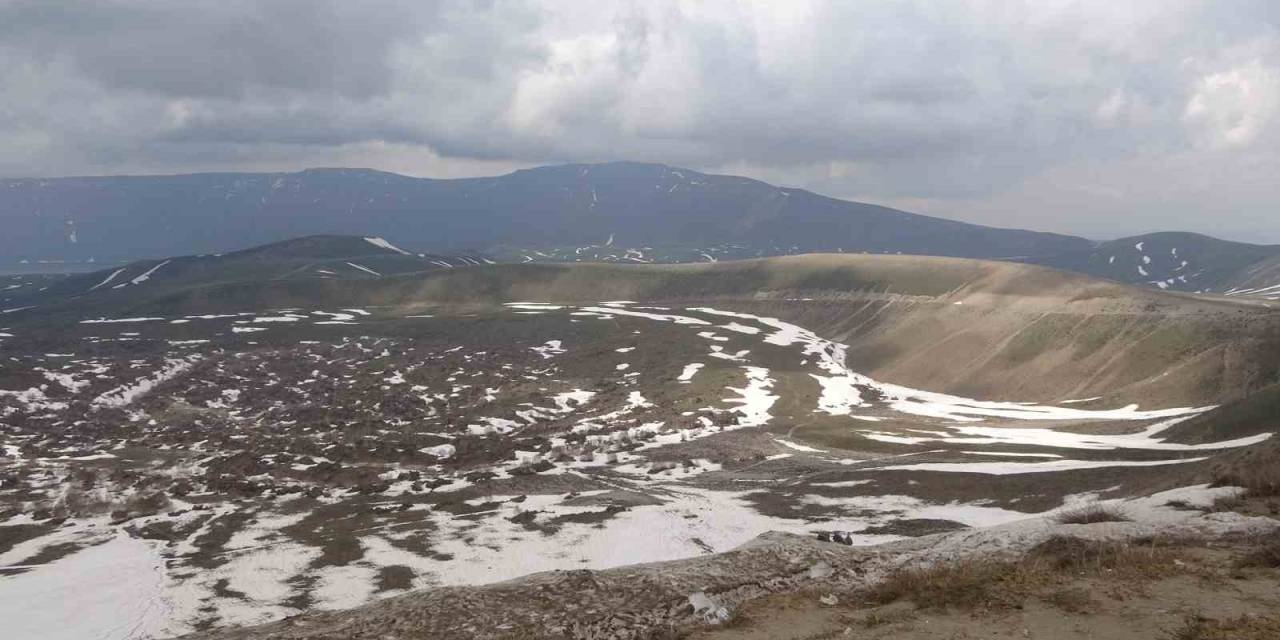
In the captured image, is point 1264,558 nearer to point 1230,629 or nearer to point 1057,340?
point 1230,629

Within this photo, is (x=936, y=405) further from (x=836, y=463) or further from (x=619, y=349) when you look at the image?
(x=619, y=349)

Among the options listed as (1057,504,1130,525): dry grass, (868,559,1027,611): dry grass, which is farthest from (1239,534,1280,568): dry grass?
(1057,504,1130,525): dry grass

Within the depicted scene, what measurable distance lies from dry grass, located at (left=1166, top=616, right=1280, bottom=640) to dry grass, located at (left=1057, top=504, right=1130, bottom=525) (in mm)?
9562

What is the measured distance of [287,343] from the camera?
17112 cm

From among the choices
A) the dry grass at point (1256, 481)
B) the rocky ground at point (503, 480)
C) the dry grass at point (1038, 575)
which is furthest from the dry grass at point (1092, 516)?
the dry grass at point (1038, 575)

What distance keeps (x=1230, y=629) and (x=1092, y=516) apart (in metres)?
11.2

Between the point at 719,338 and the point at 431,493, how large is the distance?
108 m

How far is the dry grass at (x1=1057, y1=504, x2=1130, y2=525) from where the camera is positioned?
23.7 metres

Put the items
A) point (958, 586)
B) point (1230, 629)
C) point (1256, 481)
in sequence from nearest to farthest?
1. point (1230, 629)
2. point (958, 586)
3. point (1256, 481)

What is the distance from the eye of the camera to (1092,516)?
24.0 m

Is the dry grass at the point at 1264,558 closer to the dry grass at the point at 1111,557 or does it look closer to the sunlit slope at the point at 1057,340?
the dry grass at the point at 1111,557

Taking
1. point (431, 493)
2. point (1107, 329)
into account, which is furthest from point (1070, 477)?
point (1107, 329)

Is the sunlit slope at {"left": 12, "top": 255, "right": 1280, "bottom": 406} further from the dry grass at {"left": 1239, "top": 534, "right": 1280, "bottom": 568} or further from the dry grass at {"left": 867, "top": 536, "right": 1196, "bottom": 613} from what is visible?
the dry grass at {"left": 867, "top": 536, "right": 1196, "bottom": 613}

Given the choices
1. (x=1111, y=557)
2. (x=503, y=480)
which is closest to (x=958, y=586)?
(x=1111, y=557)
